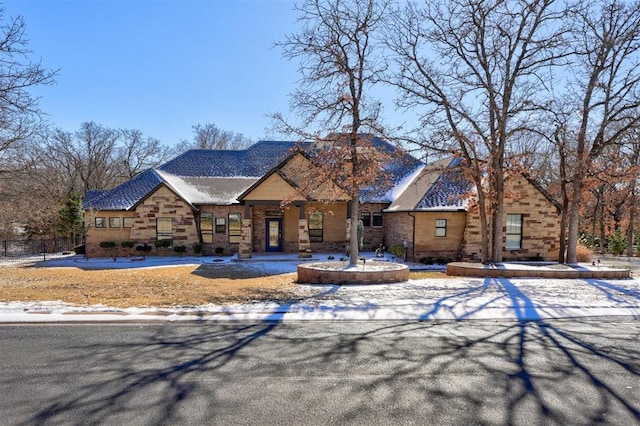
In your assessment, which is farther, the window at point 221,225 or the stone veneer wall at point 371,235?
the stone veneer wall at point 371,235

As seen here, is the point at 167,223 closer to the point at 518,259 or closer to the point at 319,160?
the point at 319,160

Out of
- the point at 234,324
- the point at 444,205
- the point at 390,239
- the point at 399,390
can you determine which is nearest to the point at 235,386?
the point at 399,390

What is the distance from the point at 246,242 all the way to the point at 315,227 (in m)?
4.54

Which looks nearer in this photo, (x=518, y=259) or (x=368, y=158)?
(x=368, y=158)

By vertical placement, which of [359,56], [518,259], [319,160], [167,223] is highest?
[359,56]

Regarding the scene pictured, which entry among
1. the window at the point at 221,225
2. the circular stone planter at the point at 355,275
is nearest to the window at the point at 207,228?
the window at the point at 221,225

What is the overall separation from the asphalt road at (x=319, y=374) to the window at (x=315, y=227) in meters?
16.1

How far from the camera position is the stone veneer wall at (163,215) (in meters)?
22.2

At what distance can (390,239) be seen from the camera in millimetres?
23078

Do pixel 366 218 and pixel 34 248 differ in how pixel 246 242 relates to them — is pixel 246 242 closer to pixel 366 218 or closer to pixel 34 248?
pixel 366 218

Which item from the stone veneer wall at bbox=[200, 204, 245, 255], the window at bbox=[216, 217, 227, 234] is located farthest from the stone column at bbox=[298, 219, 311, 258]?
the window at bbox=[216, 217, 227, 234]

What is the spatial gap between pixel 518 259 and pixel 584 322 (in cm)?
1414

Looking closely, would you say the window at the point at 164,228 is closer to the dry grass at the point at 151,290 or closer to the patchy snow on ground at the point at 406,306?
the dry grass at the point at 151,290

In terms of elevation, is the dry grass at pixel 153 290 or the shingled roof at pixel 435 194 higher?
the shingled roof at pixel 435 194
